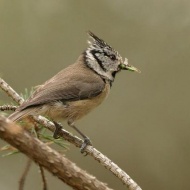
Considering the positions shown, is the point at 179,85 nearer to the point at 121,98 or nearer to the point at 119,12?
the point at 121,98

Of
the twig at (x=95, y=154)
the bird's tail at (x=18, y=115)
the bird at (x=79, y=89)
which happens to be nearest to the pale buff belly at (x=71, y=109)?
the bird at (x=79, y=89)

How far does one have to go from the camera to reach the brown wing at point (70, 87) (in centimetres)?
433

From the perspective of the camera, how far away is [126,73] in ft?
21.9

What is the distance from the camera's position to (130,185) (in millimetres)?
3246

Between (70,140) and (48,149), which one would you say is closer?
(48,149)

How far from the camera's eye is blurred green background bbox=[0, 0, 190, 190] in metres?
6.25

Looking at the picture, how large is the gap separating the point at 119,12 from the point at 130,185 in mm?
3890

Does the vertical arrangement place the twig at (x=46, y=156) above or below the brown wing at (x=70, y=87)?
below

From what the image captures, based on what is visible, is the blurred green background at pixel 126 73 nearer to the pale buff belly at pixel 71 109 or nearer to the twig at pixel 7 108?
the pale buff belly at pixel 71 109

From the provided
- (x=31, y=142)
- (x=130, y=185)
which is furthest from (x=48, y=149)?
(x=130, y=185)

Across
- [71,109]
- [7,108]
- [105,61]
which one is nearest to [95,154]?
[7,108]

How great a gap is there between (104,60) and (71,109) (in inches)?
28.9

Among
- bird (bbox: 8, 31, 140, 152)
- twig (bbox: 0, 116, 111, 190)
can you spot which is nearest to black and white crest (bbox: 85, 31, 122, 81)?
bird (bbox: 8, 31, 140, 152)

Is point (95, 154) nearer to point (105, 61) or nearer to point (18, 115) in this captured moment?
point (18, 115)
